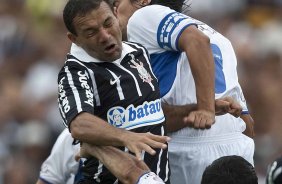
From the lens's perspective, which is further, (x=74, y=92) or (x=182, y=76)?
(x=182, y=76)

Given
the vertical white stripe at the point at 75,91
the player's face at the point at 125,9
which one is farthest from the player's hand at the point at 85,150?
the player's face at the point at 125,9

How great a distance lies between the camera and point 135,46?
231 inches

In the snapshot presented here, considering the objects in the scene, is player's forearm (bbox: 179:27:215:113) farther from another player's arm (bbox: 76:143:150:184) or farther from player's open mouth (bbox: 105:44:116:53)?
another player's arm (bbox: 76:143:150:184)

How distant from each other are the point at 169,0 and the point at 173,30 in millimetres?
613

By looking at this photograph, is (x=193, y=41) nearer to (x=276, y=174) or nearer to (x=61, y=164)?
(x=276, y=174)

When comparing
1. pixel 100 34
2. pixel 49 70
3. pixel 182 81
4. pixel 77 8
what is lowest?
pixel 49 70

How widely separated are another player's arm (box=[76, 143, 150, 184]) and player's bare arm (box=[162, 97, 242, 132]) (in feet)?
1.65

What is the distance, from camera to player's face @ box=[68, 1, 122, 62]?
5.47 metres

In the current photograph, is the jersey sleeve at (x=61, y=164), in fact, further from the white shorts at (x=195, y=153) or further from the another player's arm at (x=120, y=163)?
the another player's arm at (x=120, y=163)

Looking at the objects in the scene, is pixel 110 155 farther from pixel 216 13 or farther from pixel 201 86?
pixel 216 13

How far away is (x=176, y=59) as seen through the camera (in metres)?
6.15

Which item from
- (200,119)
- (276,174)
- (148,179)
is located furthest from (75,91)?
(276,174)

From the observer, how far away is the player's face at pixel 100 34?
547 cm

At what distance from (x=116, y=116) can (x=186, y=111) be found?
0.64 m
